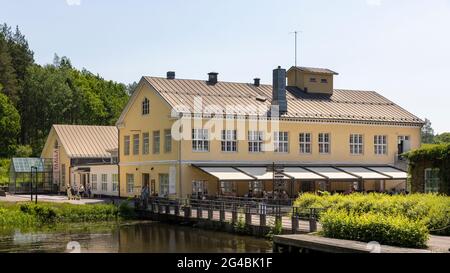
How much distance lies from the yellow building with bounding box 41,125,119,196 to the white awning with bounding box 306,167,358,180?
16.6 meters

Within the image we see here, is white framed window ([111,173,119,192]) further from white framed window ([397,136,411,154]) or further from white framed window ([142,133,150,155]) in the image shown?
white framed window ([397,136,411,154])

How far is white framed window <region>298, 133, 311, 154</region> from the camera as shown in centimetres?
4622

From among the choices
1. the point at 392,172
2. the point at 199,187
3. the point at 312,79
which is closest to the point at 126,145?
the point at 199,187

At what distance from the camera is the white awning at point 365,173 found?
146 feet

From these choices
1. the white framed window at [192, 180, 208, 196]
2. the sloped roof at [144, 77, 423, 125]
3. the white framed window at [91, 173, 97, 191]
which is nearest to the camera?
the white framed window at [192, 180, 208, 196]

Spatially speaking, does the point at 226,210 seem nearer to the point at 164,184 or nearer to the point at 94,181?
the point at 164,184

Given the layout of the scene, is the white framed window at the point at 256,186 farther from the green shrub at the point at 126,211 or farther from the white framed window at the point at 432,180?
the white framed window at the point at 432,180

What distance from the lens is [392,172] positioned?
155 ft

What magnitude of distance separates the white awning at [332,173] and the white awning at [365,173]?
80 cm

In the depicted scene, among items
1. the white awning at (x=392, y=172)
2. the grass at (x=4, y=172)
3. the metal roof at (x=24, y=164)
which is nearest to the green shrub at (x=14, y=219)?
the metal roof at (x=24, y=164)

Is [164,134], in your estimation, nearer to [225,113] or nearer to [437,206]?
[225,113]

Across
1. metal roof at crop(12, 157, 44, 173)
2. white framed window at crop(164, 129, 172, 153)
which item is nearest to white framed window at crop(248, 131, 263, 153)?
white framed window at crop(164, 129, 172, 153)
